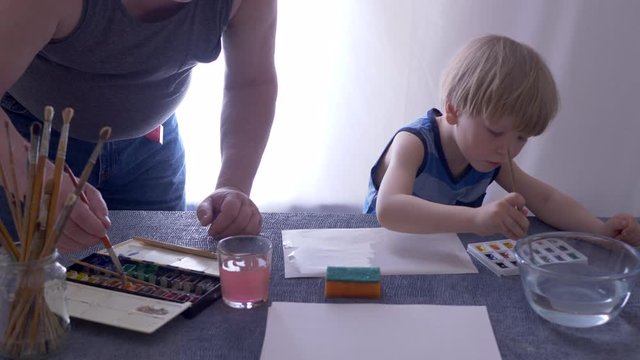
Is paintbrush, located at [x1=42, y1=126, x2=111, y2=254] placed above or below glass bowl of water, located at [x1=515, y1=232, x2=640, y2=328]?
above

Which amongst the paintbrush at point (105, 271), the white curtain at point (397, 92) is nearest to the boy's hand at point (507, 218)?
the paintbrush at point (105, 271)

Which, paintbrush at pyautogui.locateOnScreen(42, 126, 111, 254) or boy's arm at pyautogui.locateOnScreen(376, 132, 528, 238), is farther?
boy's arm at pyautogui.locateOnScreen(376, 132, 528, 238)

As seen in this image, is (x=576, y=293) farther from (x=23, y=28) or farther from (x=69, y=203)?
(x=23, y=28)

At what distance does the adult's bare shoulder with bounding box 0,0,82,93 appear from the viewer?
0.85 m

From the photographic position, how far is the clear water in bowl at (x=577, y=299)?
30.9 inches

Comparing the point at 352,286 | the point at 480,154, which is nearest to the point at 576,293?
the point at 352,286

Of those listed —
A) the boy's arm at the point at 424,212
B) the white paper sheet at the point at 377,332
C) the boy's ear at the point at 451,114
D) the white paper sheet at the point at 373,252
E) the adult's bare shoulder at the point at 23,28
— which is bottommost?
the white paper sheet at the point at 377,332

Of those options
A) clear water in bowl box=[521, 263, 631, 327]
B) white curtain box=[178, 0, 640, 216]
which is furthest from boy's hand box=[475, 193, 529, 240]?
white curtain box=[178, 0, 640, 216]

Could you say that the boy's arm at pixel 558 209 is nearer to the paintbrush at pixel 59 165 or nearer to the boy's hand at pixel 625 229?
the boy's hand at pixel 625 229

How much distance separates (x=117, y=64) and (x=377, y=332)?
61cm

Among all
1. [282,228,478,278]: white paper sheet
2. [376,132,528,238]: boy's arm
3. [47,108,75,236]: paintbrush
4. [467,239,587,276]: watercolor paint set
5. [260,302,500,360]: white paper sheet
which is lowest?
[260,302,500,360]: white paper sheet

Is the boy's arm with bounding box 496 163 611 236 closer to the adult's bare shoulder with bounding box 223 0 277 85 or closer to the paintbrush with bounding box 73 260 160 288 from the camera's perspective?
the adult's bare shoulder with bounding box 223 0 277 85

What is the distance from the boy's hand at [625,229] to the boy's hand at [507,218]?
0.20 metres

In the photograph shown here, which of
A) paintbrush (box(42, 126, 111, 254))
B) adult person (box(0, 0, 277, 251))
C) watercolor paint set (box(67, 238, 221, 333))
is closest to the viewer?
paintbrush (box(42, 126, 111, 254))
